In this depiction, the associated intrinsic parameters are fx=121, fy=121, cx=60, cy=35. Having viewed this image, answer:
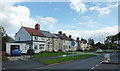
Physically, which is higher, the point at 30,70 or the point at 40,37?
the point at 40,37

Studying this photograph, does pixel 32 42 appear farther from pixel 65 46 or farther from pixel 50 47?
pixel 65 46

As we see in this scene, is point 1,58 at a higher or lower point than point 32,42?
lower

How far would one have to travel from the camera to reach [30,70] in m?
A: 9.95

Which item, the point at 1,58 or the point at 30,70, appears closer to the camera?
the point at 30,70

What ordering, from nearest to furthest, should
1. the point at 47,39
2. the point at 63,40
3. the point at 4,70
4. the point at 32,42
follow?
the point at 4,70 < the point at 32,42 < the point at 47,39 < the point at 63,40

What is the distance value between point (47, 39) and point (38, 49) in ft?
23.7

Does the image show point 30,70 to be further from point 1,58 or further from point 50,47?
point 50,47

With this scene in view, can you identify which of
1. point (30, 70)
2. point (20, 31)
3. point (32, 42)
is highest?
point (20, 31)

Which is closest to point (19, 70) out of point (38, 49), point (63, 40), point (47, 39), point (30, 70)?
point (30, 70)

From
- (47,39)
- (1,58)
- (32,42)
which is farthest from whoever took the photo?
(47,39)

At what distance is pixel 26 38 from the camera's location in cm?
3450

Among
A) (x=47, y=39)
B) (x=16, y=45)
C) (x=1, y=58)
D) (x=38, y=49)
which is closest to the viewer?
(x=1, y=58)

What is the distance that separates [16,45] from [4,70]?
20310 millimetres

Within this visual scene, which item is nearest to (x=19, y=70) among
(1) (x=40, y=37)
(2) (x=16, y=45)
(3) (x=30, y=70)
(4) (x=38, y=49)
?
(3) (x=30, y=70)
